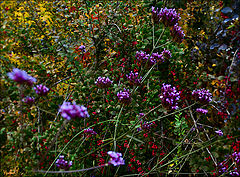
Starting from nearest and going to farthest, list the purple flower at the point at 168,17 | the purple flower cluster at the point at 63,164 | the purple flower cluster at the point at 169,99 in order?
the purple flower cluster at the point at 63,164 → the purple flower cluster at the point at 169,99 → the purple flower at the point at 168,17

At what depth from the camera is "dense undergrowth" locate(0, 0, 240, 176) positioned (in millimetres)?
1013

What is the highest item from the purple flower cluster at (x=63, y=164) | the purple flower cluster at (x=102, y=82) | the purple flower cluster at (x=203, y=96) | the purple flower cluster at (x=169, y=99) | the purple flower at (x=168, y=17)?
the purple flower at (x=168, y=17)

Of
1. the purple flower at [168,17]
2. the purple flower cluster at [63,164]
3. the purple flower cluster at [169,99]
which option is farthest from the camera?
the purple flower at [168,17]

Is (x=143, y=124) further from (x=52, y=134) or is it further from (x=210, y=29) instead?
(x=210, y=29)

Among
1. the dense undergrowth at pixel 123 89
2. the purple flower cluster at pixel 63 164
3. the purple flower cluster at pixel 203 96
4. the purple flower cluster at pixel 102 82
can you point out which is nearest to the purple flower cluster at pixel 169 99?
the dense undergrowth at pixel 123 89

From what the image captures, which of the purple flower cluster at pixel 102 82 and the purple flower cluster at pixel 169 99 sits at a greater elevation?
the purple flower cluster at pixel 102 82

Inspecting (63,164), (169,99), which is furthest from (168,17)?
(63,164)

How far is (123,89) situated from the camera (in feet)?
3.90

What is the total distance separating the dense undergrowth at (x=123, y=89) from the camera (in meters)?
1.01

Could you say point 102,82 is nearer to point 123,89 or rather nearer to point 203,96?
point 123,89

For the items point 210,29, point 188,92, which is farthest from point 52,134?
point 210,29

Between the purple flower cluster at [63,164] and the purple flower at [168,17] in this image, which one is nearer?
the purple flower cluster at [63,164]

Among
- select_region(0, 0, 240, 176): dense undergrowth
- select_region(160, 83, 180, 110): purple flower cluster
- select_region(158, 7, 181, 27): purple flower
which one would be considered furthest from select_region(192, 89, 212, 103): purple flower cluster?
select_region(158, 7, 181, 27): purple flower

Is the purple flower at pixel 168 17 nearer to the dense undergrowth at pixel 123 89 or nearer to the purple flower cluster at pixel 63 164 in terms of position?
the dense undergrowth at pixel 123 89
